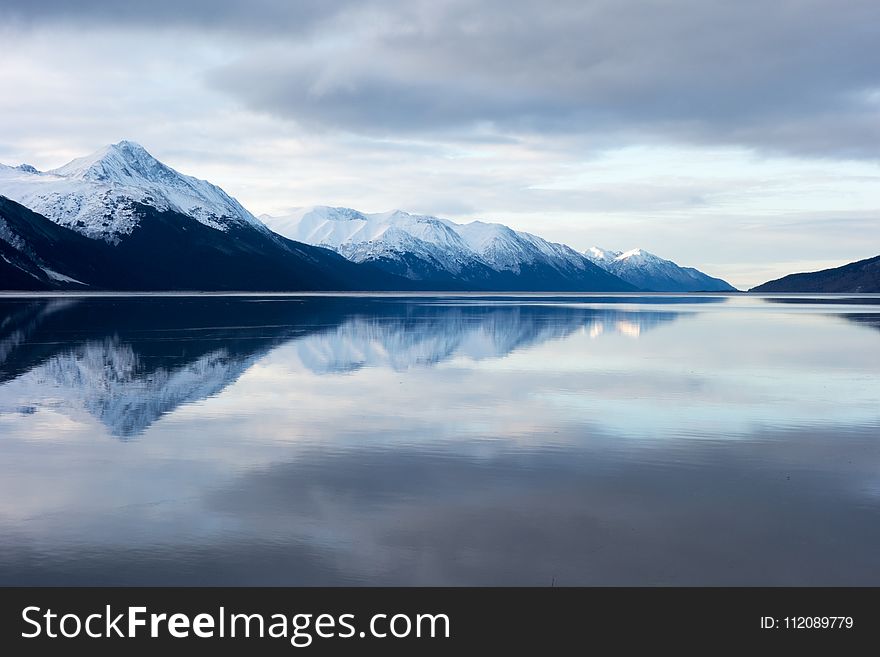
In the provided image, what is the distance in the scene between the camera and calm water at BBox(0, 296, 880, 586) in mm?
14750

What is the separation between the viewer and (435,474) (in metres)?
21.1

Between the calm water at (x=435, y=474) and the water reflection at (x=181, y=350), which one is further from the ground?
the water reflection at (x=181, y=350)

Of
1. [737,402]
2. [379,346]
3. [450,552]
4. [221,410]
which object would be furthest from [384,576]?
[379,346]

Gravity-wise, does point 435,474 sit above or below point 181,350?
below

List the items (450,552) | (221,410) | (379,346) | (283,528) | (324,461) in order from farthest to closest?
1. (379,346)
2. (221,410)
3. (324,461)
4. (283,528)
5. (450,552)

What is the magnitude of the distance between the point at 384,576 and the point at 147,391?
2407 centimetres

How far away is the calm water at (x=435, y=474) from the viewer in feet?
48.4

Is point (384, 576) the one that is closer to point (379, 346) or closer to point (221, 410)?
point (221, 410)

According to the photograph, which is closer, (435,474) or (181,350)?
(435,474)

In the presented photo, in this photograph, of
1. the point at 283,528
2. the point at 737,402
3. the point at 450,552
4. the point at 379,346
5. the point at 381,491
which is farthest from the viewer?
the point at 379,346

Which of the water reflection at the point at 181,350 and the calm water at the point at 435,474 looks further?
the water reflection at the point at 181,350

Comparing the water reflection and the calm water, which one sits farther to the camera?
the water reflection

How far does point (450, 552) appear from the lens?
1521cm

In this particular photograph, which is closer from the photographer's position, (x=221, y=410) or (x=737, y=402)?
(x=221, y=410)
